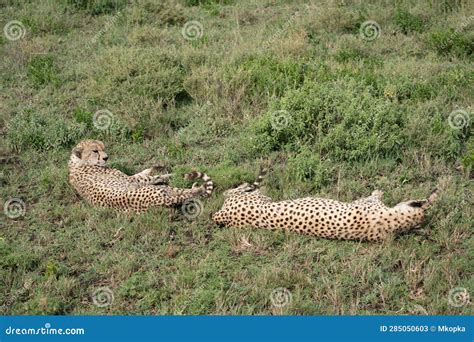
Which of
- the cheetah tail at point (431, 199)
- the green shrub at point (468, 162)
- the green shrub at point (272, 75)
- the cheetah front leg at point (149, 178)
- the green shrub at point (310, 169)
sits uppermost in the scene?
the green shrub at point (272, 75)

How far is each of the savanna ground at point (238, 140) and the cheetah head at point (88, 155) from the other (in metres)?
0.22

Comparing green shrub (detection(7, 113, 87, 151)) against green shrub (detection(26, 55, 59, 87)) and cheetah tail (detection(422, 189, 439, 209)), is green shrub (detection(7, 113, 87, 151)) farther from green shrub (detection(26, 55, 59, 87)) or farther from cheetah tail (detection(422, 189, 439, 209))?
cheetah tail (detection(422, 189, 439, 209))

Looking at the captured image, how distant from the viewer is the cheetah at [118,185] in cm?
655

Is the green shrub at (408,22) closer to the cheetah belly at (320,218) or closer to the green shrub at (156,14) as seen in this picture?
the green shrub at (156,14)

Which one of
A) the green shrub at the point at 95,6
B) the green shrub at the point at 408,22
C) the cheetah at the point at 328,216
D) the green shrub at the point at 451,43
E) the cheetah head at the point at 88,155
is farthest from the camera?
the green shrub at the point at 95,6

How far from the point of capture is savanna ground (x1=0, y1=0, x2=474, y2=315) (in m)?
5.53

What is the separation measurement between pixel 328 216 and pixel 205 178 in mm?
1501

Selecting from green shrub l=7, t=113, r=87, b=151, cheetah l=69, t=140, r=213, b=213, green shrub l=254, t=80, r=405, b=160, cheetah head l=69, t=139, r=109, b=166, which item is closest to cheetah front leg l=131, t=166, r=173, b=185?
cheetah l=69, t=140, r=213, b=213

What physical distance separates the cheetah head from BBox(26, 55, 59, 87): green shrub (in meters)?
2.23

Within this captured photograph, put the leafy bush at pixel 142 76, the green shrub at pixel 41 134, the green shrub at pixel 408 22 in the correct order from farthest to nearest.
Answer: the green shrub at pixel 408 22
the leafy bush at pixel 142 76
the green shrub at pixel 41 134

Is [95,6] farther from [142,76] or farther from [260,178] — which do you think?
[260,178]

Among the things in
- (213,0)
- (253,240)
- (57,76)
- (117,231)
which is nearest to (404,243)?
(253,240)

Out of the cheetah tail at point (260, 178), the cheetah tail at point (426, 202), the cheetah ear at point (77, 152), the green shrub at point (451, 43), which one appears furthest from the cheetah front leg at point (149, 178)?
the green shrub at point (451, 43)

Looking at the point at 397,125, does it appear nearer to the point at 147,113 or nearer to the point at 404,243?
the point at 404,243
